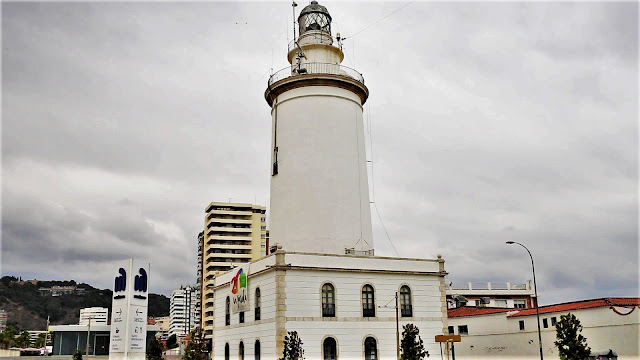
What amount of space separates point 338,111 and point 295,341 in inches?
608

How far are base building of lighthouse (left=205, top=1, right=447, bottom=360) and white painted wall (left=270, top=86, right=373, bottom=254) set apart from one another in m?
0.07

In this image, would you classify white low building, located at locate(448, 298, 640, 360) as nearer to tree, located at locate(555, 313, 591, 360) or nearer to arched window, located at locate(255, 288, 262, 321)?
tree, located at locate(555, 313, 591, 360)

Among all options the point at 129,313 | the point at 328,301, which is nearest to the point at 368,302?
the point at 328,301

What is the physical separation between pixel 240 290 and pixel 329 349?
24.4 ft

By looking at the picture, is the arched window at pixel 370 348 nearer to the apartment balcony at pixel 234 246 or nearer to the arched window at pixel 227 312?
the arched window at pixel 227 312

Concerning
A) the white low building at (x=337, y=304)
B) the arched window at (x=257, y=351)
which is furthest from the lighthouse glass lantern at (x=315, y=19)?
the arched window at (x=257, y=351)

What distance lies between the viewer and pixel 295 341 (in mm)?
34094

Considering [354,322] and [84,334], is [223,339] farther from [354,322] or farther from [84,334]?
[84,334]

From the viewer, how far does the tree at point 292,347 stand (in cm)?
3312

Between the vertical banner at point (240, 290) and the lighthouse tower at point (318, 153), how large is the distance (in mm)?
2797

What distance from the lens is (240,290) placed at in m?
40.0

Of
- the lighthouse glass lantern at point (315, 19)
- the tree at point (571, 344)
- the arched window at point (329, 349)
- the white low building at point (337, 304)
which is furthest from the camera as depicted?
the lighthouse glass lantern at point (315, 19)

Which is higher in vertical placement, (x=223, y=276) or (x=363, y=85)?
(x=363, y=85)

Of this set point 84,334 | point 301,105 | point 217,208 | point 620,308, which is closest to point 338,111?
point 301,105
